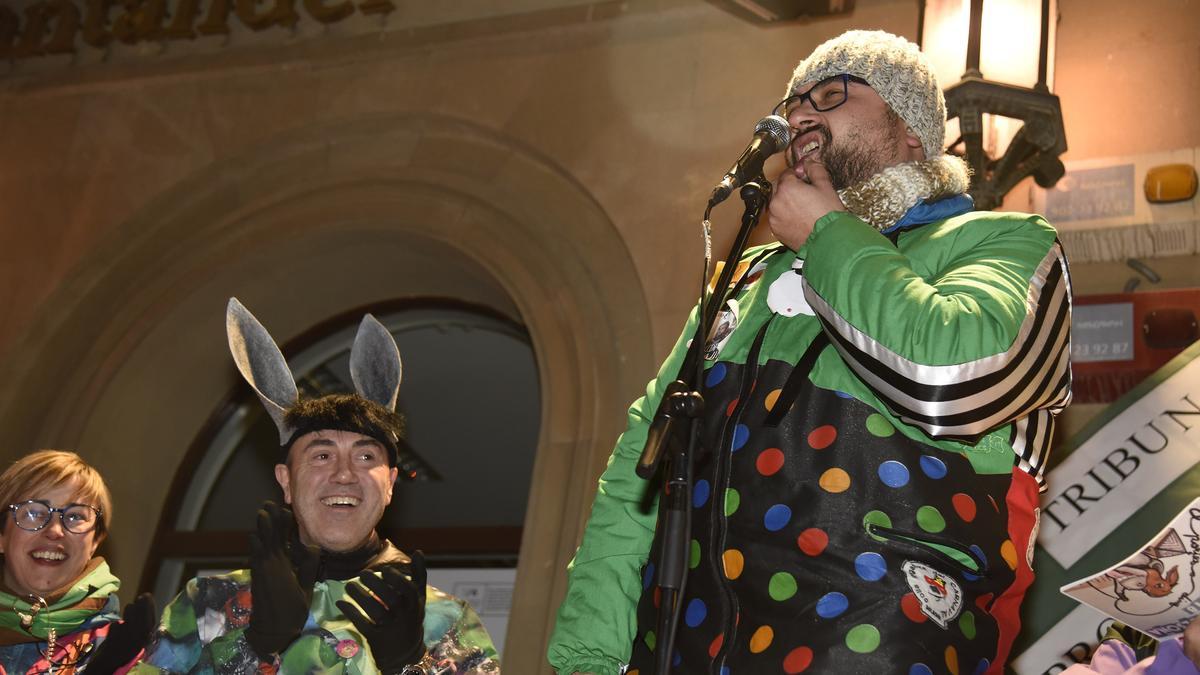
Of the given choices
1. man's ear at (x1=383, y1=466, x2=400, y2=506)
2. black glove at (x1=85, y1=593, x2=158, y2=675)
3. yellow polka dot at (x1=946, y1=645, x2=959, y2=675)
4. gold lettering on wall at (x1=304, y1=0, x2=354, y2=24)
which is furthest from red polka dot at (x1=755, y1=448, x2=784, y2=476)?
gold lettering on wall at (x1=304, y1=0, x2=354, y2=24)

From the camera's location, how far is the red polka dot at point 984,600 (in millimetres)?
1794

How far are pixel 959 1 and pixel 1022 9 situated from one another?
0.17 m

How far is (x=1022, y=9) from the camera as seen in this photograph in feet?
12.0

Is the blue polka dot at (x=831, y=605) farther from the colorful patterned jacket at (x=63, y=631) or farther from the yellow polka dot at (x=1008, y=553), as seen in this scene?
the colorful patterned jacket at (x=63, y=631)

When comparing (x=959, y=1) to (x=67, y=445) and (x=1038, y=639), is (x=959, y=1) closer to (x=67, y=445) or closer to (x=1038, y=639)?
(x=1038, y=639)

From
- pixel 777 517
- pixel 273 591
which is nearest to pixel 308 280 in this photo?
pixel 273 591

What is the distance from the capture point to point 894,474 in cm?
180

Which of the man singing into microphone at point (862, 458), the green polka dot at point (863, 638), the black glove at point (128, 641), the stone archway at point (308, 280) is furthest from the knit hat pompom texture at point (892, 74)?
the stone archway at point (308, 280)

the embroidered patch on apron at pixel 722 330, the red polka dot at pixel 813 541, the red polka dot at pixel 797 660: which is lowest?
the red polka dot at pixel 797 660

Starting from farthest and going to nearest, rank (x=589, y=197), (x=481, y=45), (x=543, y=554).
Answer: (x=481, y=45)
(x=589, y=197)
(x=543, y=554)

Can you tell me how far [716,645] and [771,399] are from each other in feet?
1.14

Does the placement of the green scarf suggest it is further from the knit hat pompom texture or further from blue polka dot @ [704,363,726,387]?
the knit hat pompom texture

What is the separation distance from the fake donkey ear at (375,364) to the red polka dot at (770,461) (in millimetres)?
1488

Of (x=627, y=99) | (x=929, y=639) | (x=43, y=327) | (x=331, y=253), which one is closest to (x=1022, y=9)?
(x=627, y=99)
